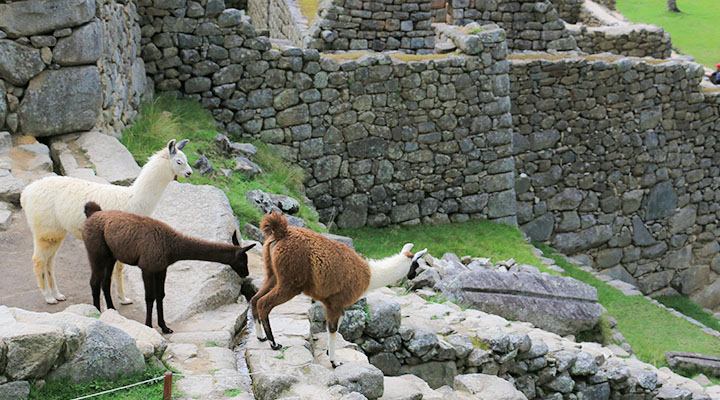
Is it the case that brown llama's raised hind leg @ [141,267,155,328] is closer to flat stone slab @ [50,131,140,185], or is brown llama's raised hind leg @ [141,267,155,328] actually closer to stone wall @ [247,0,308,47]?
flat stone slab @ [50,131,140,185]

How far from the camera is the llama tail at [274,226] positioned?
A: 7.89 meters

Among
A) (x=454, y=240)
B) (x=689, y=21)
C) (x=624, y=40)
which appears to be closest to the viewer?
(x=454, y=240)

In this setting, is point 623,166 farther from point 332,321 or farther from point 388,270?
point 332,321

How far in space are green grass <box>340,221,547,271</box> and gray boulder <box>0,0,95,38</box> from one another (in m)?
4.82

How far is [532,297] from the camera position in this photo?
12.6 meters

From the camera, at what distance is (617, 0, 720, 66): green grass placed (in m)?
33.5

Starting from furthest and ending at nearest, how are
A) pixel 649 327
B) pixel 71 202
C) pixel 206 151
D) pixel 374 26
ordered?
pixel 374 26 < pixel 649 327 < pixel 206 151 < pixel 71 202

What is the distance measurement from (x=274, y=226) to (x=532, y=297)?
214 inches

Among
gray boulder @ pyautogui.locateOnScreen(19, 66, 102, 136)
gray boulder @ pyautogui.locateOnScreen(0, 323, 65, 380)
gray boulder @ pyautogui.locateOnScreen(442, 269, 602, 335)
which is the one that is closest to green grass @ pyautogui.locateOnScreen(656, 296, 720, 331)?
gray boulder @ pyautogui.locateOnScreen(442, 269, 602, 335)

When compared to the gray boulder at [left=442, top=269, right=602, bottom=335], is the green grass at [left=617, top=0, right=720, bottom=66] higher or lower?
lower

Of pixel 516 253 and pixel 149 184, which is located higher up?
pixel 149 184

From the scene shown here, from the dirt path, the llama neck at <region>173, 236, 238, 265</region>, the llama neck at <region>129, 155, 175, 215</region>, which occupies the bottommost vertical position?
the dirt path

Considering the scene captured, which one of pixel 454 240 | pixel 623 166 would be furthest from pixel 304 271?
pixel 623 166

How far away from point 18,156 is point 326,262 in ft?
15.4
